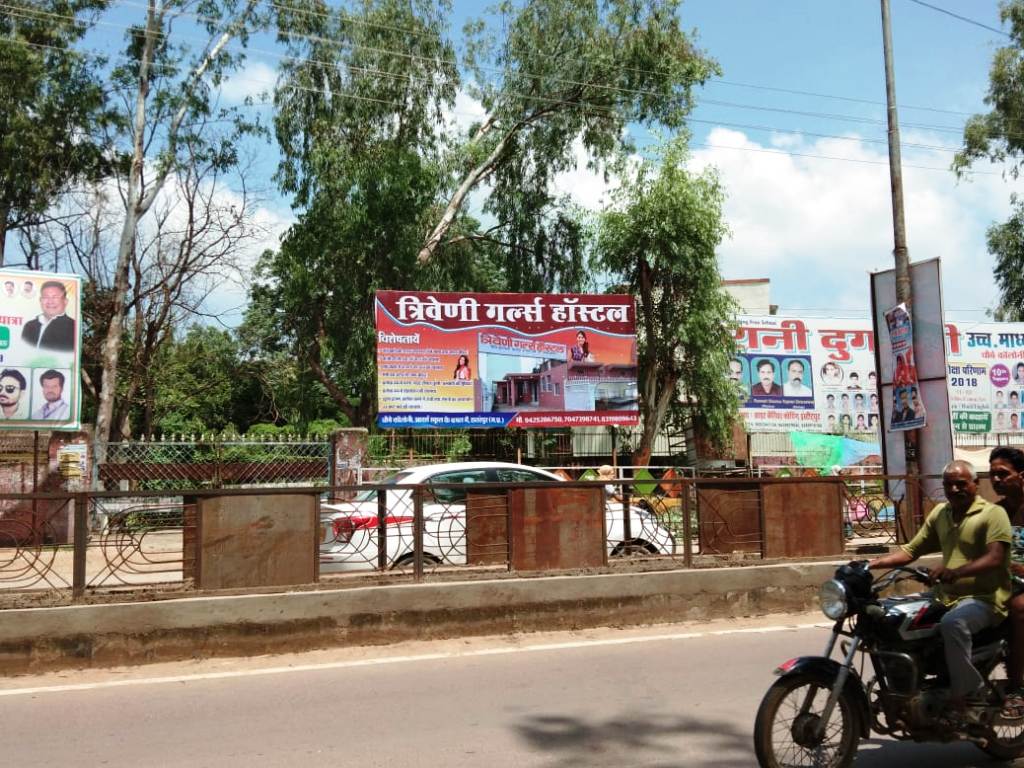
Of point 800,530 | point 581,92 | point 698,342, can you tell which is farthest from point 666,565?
point 581,92

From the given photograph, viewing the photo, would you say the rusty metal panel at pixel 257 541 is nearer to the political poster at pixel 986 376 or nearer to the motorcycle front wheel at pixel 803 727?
the motorcycle front wheel at pixel 803 727

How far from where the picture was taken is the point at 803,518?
9875 millimetres

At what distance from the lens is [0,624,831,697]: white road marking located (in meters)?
6.68

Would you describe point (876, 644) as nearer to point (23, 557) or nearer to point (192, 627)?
point (192, 627)

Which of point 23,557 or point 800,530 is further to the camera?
point 800,530

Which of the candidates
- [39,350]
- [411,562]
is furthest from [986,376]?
[39,350]

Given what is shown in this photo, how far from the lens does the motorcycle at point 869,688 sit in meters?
4.33

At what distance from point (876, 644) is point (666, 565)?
4.87 m

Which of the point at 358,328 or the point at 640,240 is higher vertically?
the point at 640,240

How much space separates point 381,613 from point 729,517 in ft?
12.6

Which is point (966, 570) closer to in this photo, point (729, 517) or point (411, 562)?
point (729, 517)

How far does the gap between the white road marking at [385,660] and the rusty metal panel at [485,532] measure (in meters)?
0.99

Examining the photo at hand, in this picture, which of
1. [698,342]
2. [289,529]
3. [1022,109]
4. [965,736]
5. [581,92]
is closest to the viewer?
[965,736]

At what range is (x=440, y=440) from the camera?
2039 cm
